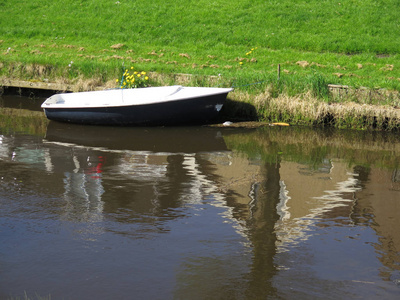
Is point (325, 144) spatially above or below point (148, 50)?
A: below

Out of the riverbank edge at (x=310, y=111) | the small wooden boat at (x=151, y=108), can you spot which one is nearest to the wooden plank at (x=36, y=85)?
the small wooden boat at (x=151, y=108)

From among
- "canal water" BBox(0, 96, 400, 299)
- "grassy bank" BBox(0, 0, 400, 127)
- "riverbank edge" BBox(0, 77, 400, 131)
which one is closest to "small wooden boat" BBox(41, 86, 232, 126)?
"canal water" BBox(0, 96, 400, 299)

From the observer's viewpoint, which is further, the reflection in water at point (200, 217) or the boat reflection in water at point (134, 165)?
the boat reflection in water at point (134, 165)

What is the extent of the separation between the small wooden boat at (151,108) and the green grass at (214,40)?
1.50 meters

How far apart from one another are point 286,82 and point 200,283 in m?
10.2

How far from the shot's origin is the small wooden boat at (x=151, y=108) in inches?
614

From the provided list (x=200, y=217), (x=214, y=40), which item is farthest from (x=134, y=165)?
(x=214, y=40)

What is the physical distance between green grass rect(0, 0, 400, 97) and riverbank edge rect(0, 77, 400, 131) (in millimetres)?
376

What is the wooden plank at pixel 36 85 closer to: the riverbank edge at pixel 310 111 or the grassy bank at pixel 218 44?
the grassy bank at pixel 218 44

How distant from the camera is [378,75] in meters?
18.4

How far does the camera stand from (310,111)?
1593 cm

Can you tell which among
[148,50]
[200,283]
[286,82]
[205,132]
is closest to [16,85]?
[148,50]

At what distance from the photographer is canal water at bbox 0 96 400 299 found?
725 centimetres

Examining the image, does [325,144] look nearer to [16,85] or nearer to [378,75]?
[378,75]
